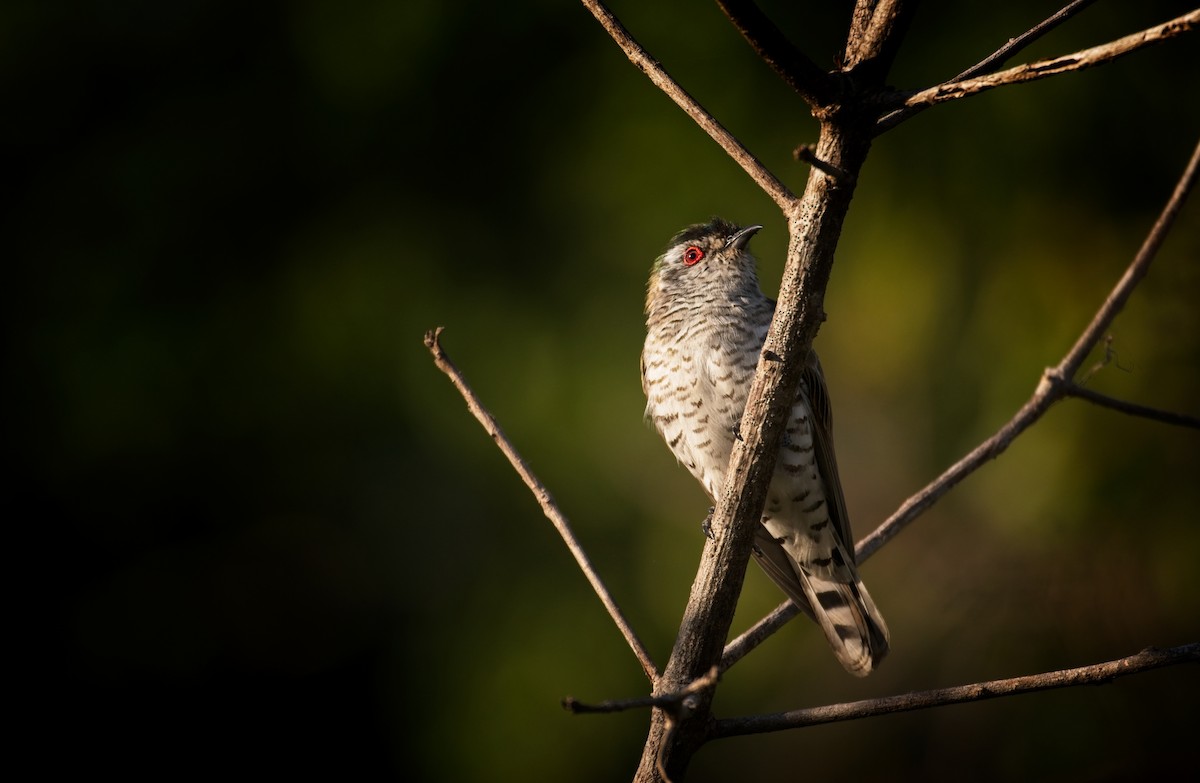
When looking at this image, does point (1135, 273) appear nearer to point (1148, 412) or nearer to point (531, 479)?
point (1148, 412)

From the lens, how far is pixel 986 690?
1732mm

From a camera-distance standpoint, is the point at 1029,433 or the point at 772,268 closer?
the point at 1029,433

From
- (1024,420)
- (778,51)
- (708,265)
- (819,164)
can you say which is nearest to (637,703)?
(819,164)

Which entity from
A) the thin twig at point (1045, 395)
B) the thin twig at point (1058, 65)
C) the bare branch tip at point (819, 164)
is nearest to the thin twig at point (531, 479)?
the thin twig at point (1045, 395)

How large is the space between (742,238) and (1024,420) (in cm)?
158

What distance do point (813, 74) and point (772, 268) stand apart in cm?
312

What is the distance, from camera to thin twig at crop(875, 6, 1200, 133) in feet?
3.98

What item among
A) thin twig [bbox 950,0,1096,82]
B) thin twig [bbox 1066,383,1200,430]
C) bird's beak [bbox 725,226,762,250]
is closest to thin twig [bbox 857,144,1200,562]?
thin twig [bbox 1066,383,1200,430]

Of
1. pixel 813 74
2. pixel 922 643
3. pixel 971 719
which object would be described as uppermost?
pixel 813 74

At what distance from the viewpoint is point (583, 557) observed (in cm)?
203

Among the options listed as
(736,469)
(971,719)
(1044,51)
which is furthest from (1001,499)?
(736,469)

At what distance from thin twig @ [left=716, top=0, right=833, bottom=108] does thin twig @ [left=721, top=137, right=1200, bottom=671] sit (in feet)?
3.36

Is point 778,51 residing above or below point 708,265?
above

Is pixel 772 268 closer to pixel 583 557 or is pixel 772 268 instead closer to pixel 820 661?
pixel 820 661
